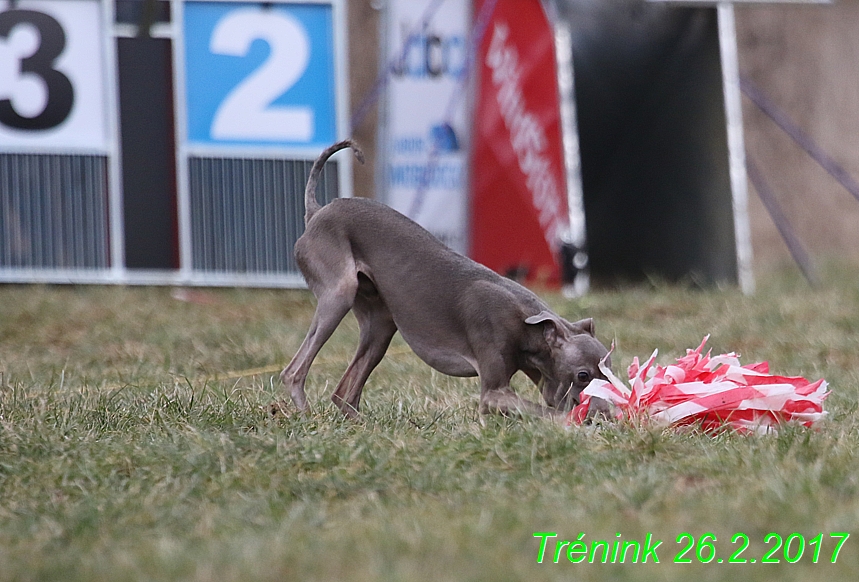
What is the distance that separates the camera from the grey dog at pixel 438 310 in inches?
173

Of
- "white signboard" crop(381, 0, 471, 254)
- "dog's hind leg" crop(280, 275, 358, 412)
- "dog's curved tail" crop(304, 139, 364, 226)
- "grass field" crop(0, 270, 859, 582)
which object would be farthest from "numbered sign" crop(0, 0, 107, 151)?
"dog's hind leg" crop(280, 275, 358, 412)

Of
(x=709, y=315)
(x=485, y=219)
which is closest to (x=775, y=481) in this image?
(x=709, y=315)

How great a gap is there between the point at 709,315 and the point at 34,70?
4.96 m

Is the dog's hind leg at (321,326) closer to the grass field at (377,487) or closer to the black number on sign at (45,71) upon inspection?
the grass field at (377,487)

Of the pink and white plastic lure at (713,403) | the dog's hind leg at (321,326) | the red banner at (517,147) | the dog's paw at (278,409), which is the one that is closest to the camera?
the pink and white plastic lure at (713,403)

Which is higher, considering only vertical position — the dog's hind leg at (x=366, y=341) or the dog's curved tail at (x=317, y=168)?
the dog's curved tail at (x=317, y=168)

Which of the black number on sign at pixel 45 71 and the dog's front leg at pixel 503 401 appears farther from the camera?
the black number on sign at pixel 45 71

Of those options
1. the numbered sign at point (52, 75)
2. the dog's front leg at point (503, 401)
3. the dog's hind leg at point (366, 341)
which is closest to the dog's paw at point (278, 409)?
the dog's hind leg at point (366, 341)

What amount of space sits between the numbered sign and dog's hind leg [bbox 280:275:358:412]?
15.8ft

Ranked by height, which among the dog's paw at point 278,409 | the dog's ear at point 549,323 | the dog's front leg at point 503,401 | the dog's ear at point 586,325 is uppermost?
the dog's ear at point 549,323

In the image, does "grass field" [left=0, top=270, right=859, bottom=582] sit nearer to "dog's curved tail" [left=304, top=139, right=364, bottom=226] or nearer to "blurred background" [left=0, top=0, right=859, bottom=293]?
"dog's curved tail" [left=304, top=139, right=364, bottom=226]

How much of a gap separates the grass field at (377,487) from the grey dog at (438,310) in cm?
23

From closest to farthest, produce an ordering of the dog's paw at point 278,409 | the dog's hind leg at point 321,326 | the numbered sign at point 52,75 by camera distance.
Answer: the dog's paw at point 278,409 < the dog's hind leg at point 321,326 < the numbered sign at point 52,75

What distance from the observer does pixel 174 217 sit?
363 inches
